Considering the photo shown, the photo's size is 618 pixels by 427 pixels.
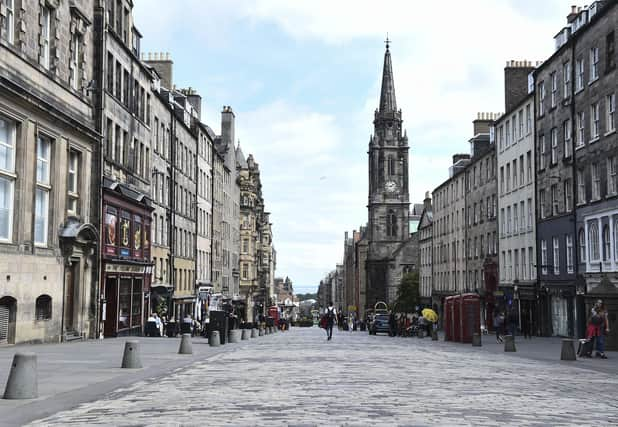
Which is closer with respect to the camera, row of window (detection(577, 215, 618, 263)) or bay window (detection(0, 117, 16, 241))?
bay window (detection(0, 117, 16, 241))

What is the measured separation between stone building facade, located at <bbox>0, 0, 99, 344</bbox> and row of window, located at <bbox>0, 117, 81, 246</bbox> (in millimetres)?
36

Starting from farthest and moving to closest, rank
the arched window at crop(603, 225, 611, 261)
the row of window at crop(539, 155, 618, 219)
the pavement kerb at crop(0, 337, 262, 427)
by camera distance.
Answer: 1. the arched window at crop(603, 225, 611, 261)
2. the row of window at crop(539, 155, 618, 219)
3. the pavement kerb at crop(0, 337, 262, 427)

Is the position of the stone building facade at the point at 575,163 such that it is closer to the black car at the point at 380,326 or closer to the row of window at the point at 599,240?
the row of window at the point at 599,240

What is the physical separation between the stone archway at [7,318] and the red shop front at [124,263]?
8717 millimetres

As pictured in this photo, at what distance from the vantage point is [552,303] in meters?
47.4

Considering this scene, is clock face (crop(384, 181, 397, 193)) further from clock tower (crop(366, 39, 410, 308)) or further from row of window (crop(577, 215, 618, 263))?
row of window (crop(577, 215, 618, 263))

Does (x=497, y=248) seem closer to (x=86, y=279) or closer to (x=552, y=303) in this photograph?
(x=552, y=303)

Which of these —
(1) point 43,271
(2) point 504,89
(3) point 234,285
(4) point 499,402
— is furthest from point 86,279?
(3) point 234,285

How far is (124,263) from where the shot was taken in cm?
3741

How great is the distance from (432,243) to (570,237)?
4917 cm

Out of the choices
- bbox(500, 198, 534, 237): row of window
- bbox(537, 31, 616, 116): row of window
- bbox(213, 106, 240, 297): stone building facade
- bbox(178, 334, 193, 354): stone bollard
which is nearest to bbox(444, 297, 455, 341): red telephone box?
bbox(537, 31, 616, 116): row of window

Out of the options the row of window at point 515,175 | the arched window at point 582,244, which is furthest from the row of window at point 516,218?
the arched window at point 582,244

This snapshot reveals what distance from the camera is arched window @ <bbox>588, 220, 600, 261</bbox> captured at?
39.4 m

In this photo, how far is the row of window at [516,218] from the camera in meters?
52.7
